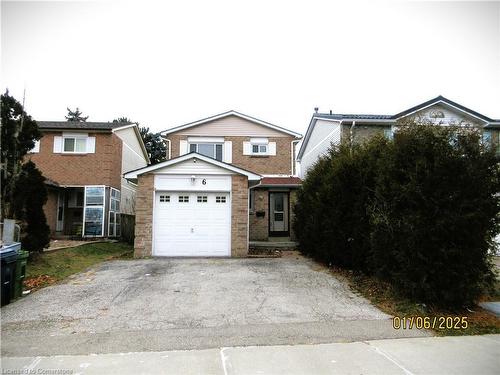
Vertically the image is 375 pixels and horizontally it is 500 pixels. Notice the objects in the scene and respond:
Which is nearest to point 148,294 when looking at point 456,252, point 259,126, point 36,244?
point 36,244

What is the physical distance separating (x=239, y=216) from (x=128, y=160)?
12702mm

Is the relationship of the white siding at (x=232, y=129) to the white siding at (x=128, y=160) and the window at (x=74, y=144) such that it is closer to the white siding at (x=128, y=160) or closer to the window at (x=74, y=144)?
the white siding at (x=128, y=160)

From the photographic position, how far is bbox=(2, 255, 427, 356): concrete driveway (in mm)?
4898

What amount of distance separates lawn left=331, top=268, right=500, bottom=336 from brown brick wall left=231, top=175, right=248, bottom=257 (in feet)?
17.2

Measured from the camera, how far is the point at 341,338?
16.3ft

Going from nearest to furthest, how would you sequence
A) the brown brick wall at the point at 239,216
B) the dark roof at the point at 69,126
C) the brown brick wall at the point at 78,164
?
1. the brown brick wall at the point at 239,216
2. the dark roof at the point at 69,126
3. the brown brick wall at the point at 78,164

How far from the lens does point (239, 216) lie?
12.8 metres

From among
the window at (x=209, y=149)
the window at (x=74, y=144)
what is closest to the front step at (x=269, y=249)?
Result: the window at (x=209, y=149)

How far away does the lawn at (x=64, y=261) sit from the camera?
8.99 metres

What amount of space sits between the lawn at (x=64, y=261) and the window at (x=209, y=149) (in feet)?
22.7

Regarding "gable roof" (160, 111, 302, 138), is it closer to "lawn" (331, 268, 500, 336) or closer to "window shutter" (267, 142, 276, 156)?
"window shutter" (267, 142, 276, 156)

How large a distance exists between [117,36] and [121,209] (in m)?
11.2

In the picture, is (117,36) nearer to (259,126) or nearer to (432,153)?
(259,126)

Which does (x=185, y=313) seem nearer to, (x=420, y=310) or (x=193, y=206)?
(x=420, y=310)
